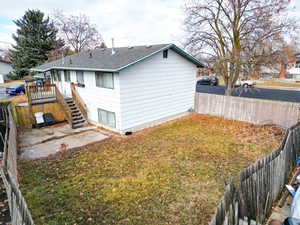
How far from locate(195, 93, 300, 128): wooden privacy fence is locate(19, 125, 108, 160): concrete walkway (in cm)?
803

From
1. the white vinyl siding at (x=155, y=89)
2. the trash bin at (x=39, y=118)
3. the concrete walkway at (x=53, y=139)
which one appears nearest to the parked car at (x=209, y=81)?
the white vinyl siding at (x=155, y=89)

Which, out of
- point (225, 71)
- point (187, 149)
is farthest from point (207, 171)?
point (225, 71)

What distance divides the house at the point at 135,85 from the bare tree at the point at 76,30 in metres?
20.9

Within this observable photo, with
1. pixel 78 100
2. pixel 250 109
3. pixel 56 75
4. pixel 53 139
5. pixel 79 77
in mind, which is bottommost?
pixel 53 139

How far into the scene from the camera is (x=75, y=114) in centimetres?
1203

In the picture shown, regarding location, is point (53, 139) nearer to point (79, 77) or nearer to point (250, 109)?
point (79, 77)

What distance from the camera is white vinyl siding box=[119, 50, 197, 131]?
10.0m

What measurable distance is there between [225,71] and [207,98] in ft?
9.71

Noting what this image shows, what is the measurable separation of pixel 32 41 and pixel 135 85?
75.5ft

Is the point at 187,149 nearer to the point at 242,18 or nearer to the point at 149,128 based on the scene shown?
the point at 149,128

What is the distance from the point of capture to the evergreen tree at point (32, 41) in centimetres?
2516

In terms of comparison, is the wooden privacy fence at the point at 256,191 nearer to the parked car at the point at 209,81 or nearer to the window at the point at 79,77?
the window at the point at 79,77

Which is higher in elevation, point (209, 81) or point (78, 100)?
point (209, 81)

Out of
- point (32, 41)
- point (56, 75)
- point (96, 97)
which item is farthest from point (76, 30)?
point (96, 97)
